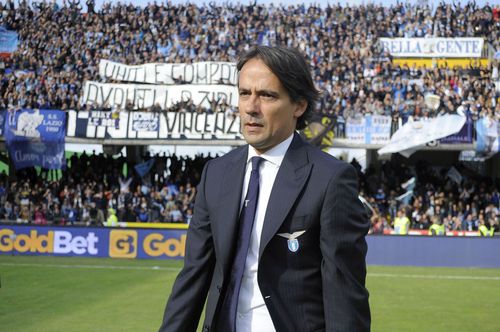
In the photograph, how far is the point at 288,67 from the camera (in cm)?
319

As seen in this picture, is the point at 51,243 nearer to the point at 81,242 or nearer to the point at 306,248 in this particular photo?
the point at 81,242

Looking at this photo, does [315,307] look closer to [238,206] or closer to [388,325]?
[238,206]

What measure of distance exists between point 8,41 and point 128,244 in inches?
673

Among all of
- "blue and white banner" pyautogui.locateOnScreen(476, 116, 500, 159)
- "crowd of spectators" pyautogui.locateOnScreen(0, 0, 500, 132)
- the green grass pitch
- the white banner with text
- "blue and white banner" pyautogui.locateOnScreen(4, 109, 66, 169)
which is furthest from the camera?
the white banner with text

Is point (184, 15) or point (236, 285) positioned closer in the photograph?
point (236, 285)

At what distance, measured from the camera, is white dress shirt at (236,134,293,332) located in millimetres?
3199

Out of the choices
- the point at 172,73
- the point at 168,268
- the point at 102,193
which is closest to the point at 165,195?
the point at 102,193

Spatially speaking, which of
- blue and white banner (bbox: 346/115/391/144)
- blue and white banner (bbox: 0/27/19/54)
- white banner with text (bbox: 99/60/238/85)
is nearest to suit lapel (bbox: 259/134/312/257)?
blue and white banner (bbox: 346/115/391/144)

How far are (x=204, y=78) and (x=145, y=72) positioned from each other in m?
2.87

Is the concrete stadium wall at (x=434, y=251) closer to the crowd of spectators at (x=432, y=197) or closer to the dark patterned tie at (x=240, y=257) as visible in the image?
the crowd of spectators at (x=432, y=197)

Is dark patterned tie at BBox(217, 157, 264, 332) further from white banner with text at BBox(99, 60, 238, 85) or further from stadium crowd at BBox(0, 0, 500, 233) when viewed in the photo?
white banner with text at BBox(99, 60, 238, 85)

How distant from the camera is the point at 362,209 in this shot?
10.5ft

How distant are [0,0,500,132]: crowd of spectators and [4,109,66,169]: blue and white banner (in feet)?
3.29

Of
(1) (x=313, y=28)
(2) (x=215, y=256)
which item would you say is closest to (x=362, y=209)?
(2) (x=215, y=256)
